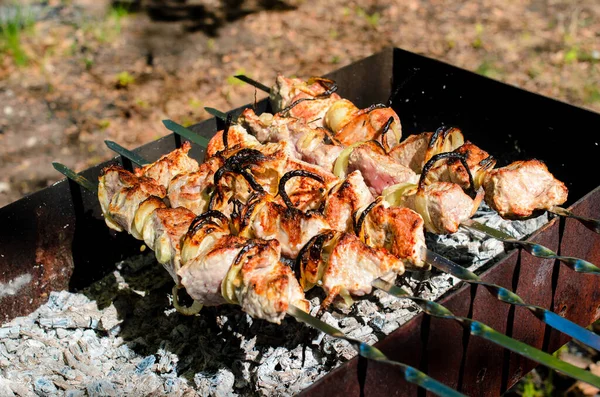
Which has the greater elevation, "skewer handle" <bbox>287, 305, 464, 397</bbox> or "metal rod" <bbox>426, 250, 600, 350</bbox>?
"metal rod" <bbox>426, 250, 600, 350</bbox>

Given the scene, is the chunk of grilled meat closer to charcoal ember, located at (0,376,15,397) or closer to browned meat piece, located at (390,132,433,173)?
browned meat piece, located at (390,132,433,173)


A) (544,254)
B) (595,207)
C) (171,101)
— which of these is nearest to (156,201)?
(544,254)

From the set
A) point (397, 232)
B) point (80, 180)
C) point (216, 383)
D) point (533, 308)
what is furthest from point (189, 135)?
point (533, 308)

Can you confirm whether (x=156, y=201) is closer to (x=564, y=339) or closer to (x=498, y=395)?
(x=498, y=395)

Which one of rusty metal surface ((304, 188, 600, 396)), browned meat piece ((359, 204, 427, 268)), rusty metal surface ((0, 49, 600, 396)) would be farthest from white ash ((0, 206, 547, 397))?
browned meat piece ((359, 204, 427, 268))

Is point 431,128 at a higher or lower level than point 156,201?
lower
